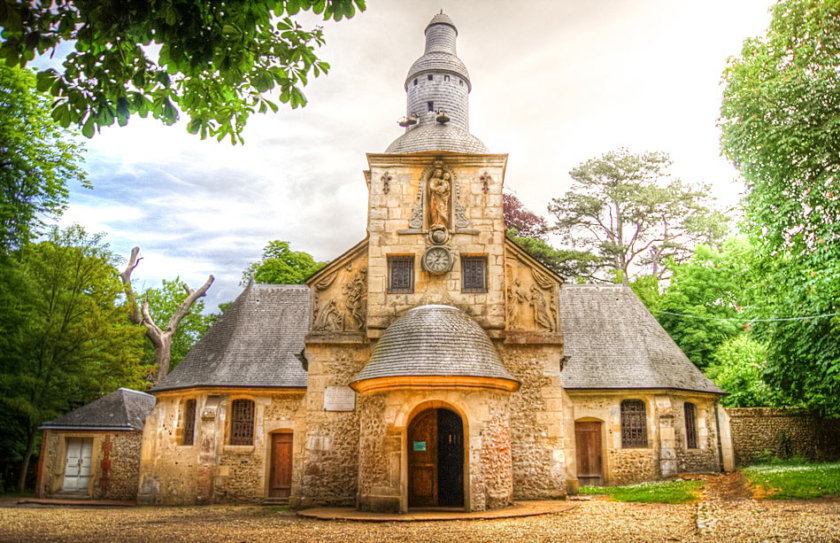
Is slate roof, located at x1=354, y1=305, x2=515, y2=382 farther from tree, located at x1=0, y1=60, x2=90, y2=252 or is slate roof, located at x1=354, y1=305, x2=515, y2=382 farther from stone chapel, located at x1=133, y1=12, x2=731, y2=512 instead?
tree, located at x1=0, y1=60, x2=90, y2=252

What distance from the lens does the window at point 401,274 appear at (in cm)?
1608

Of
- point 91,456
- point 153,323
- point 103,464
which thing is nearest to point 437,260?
point 103,464

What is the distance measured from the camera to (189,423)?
66.5 ft

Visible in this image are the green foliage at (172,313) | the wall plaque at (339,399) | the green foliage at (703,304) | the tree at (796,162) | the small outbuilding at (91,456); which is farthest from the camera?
the green foliage at (172,313)

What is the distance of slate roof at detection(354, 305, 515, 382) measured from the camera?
44.5ft

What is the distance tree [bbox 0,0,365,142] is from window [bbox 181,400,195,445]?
1469cm

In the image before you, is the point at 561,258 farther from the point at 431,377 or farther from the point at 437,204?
the point at 431,377

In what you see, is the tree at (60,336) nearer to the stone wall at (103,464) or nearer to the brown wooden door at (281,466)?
the stone wall at (103,464)

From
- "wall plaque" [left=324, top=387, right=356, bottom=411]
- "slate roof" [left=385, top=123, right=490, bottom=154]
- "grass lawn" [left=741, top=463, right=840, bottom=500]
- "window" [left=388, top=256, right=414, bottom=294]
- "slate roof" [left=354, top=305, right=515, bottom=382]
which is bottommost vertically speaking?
"grass lawn" [left=741, top=463, right=840, bottom=500]

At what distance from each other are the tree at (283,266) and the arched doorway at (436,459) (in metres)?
17.1

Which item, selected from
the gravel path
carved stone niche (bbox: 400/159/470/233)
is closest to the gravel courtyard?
the gravel path

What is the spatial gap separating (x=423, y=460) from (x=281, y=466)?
6.77 metres

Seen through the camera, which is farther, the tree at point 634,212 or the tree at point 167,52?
the tree at point 634,212

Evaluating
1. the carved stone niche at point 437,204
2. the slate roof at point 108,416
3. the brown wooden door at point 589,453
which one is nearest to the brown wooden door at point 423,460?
the carved stone niche at point 437,204
